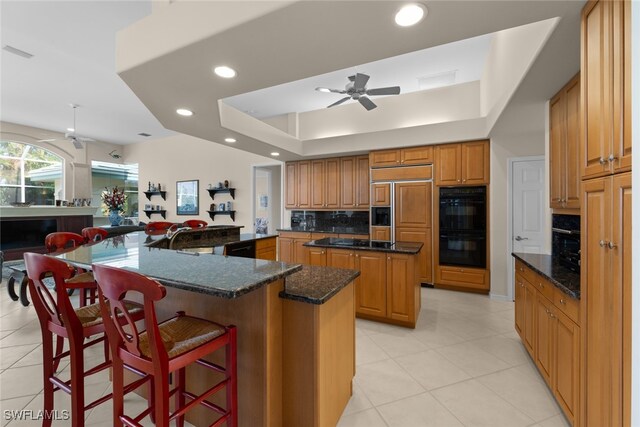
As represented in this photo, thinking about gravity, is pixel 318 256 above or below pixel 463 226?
below

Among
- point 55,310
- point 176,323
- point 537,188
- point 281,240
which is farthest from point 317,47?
point 281,240

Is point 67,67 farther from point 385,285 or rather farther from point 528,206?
point 528,206

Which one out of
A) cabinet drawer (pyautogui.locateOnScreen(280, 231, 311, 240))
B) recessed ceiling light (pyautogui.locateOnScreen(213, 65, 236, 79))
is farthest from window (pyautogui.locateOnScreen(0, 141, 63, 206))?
recessed ceiling light (pyautogui.locateOnScreen(213, 65, 236, 79))

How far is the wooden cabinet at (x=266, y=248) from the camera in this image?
13.3ft

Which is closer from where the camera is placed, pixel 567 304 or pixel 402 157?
pixel 567 304

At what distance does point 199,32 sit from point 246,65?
1.20ft

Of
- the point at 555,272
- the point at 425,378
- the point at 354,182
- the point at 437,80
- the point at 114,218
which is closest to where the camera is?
the point at 555,272

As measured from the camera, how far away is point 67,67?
3832 millimetres

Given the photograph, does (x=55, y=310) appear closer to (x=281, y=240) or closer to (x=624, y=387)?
(x=624, y=387)

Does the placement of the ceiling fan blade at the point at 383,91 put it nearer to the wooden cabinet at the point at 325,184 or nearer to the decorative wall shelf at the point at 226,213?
the wooden cabinet at the point at 325,184

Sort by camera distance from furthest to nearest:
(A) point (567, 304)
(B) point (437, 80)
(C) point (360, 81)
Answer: (B) point (437, 80) < (C) point (360, 81) < (A) point (567, 304)

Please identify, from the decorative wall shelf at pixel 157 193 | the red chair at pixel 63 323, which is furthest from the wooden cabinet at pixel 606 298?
the decorative wall shelf at pixel 157 193

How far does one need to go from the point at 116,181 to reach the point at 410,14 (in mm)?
9863
